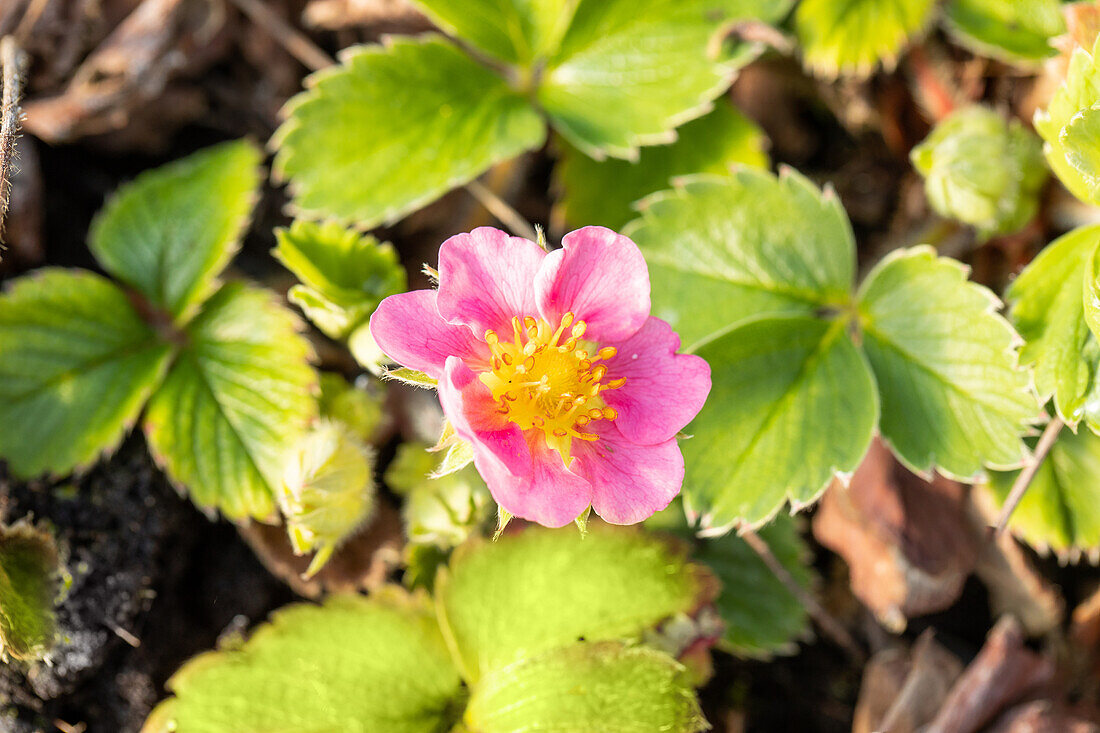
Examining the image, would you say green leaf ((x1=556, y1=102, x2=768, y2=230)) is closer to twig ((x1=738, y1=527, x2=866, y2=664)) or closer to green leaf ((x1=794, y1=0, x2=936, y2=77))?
green leaf ((x1=794, y1=0, x2=936, y2=77))

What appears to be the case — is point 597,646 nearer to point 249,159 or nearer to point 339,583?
point 339,583

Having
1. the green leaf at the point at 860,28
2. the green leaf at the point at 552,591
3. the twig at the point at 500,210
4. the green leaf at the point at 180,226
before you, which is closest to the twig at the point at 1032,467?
the green leaf at the point at 552,591

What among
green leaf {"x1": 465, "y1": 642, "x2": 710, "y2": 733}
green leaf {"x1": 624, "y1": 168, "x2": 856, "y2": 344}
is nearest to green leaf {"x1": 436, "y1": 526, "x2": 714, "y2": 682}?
green leaf {"x1": 465, "y1": 642, "x2": 710, "y2": 733}

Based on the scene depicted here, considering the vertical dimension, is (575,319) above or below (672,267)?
above

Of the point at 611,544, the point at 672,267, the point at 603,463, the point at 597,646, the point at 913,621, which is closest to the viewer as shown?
the point at 603,463

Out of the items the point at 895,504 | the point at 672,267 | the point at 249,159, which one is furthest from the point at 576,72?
the point at 895,504

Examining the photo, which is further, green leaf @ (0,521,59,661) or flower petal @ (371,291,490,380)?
green leaf @ (0,521,59,661)
